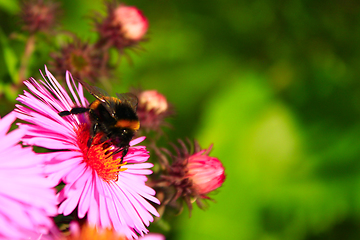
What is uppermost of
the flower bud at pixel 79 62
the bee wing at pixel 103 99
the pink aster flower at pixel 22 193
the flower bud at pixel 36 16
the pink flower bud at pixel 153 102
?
the flower bud at pixel 36 16

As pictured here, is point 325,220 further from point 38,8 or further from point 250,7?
point 38,8

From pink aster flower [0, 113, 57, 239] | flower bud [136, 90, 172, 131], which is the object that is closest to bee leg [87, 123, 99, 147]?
Result: pink aster flower [0, 113, 57, 239]

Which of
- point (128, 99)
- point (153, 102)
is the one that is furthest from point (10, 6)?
point (128, 99)

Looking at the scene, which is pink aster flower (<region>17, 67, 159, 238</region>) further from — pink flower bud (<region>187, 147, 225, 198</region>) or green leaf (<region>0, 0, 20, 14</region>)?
green leaf (<region>0, 0, 20, 14</region>)

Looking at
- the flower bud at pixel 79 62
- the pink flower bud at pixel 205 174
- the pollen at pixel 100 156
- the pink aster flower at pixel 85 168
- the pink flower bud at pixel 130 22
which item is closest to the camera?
the pink aster flower at pixel 85 168


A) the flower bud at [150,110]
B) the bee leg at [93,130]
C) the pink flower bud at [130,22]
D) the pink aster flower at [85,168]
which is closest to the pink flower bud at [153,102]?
the flower bud at [150,110]

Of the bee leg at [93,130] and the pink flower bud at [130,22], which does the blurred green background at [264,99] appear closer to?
the pink flower bud at [130,22]
